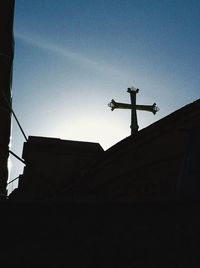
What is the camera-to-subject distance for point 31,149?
8078 mm

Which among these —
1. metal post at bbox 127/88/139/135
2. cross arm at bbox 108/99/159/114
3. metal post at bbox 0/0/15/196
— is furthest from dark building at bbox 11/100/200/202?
cross arm at bbox 108/99/159/114

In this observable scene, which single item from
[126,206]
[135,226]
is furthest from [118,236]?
[126,206]

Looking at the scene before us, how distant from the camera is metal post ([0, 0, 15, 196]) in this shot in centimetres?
620

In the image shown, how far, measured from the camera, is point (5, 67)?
6.49m

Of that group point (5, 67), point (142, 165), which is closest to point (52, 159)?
point (5, 67)

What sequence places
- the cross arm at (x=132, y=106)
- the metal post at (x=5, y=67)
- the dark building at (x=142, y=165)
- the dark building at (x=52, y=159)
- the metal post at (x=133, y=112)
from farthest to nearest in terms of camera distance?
1. the cross arm at (x=132, y=106)
2. the metal post at (x=133, y=112)
3. the dark building at (x=52, y=159)
4. the metal post at (x=5, y=67)
5. the dark building at (x=142, y=165)

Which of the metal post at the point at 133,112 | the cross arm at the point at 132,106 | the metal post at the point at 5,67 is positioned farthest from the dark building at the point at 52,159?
the cross arm at the point at 132,106

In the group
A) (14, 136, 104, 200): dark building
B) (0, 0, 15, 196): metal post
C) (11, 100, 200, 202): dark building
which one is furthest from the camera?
(14, 136, 104, 200): dark building

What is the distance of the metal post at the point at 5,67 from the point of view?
6195 mm

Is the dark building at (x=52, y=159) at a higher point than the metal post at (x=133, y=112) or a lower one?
lower

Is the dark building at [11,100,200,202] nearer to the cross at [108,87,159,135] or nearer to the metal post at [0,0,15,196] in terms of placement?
the metal post at [0,0,15,196]

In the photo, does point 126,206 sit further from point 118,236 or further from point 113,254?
point 113,254

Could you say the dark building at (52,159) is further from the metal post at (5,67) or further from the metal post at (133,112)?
the metal post at (133,112)

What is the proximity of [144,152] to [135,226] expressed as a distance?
4.10m
